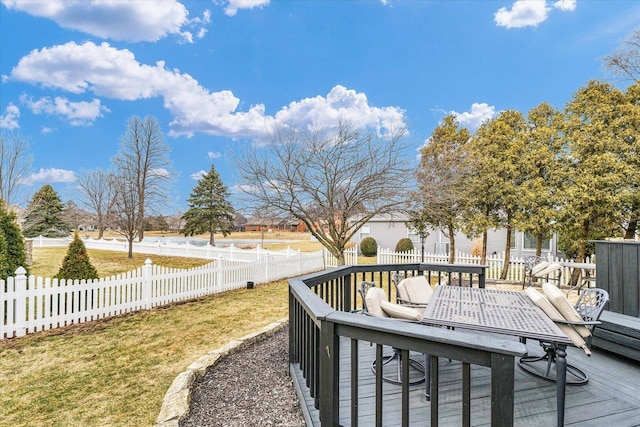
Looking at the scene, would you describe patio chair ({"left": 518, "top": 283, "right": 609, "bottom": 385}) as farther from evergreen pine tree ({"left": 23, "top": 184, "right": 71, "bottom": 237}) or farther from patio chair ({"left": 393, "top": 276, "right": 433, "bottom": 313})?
evergreen pine tree ({"left": 23, "top": 184, "right": 71, "bottom": 237})

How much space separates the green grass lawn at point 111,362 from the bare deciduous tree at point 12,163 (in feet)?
40.9

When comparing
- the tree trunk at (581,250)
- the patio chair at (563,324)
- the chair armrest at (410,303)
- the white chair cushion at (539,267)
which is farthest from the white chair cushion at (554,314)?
the tree trunk at (581,250)

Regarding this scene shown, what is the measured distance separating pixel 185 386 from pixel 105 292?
456 centimetres

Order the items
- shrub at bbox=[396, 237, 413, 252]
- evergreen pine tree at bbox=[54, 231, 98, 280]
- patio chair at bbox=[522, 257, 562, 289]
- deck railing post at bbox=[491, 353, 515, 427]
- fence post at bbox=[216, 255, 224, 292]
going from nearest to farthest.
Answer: deck railing post at bbox=[491, 353, 515, 427], evergreen pine tree at bbox=[54, 231, 98, 280], patio chair at bbox=[522, 257, 562, 289], fence post at bbox=[216, 255, 224, 292], shrub at bbox=[396, 237, 413, 252]

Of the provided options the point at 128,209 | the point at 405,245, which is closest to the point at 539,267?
the point at 405,245

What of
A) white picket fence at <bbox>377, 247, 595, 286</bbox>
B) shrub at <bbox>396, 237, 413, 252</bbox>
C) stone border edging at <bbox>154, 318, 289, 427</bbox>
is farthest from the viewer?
shrub at <bbox>396, 237, 413, 252</bbox>

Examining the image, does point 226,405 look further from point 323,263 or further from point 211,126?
point 211,126

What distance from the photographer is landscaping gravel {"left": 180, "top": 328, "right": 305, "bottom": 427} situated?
2.61 metres

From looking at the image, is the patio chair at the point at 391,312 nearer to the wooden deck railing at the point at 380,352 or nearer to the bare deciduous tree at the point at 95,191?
the wooden deck railing at the point at 380,352

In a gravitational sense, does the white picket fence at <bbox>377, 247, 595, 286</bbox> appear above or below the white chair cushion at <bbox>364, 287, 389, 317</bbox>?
below

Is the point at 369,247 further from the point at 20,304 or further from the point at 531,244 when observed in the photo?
the point at 20,304

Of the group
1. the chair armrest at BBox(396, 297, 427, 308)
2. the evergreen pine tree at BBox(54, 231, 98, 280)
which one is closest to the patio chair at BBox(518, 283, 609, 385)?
the chair armrest at BBox(396, 297, 427, 308)

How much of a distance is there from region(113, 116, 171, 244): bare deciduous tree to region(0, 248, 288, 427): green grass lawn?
11.9 metres

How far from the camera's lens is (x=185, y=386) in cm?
312
